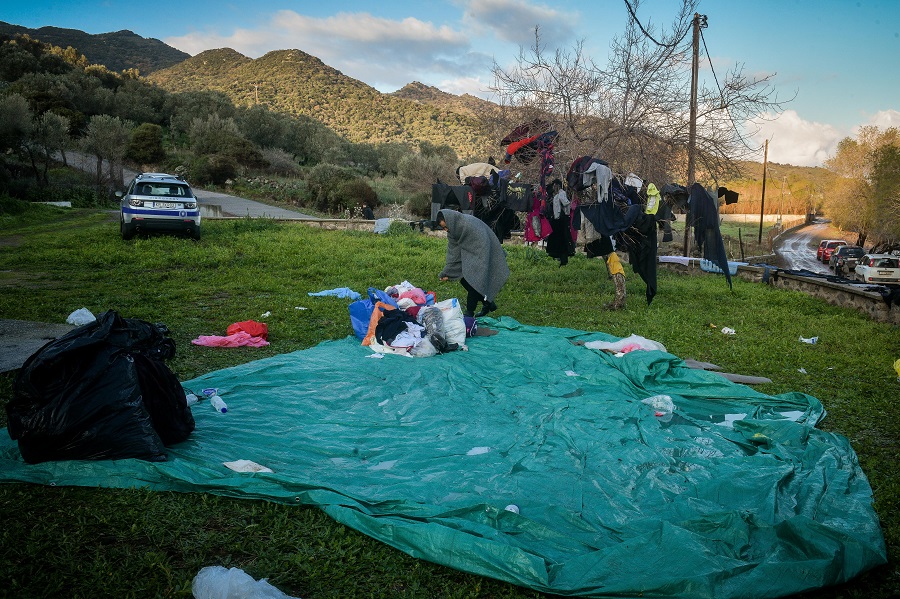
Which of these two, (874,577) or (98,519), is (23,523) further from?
(874,577)

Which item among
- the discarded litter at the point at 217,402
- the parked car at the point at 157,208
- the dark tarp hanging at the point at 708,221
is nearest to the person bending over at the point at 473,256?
the dark tarp hanging at the point at 708,221

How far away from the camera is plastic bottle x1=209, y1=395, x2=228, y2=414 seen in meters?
4.96

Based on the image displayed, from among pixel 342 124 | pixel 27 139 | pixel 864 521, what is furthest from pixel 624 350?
pixel 342 124

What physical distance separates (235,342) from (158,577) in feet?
16.0

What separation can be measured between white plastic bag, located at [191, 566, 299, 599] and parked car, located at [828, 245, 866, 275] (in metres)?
33.7

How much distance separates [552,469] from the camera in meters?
4.07

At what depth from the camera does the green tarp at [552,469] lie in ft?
9.18

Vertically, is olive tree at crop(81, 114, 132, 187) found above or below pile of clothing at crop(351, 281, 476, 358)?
above

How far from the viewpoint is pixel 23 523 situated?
3039 mm

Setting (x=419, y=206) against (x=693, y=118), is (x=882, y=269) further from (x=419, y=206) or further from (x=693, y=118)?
(x=419, y=206)

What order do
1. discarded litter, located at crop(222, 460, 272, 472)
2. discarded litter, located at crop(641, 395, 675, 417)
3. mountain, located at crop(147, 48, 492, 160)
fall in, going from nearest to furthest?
discarded litter, located at crop(222, 460, 272, 472), discarded litter, located at crop(641, 395, 675, 417), mountain, located at crop(147, 48, 492, 160)

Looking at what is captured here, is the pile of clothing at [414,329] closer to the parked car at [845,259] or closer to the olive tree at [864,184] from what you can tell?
the parked car at [845,259]

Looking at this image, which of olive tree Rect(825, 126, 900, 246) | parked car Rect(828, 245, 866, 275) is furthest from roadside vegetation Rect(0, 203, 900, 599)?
olive tree Rect(825, 126, 900, 246)

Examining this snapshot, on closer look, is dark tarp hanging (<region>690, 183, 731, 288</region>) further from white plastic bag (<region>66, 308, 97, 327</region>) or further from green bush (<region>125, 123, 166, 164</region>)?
green bush (<region>125, 123, 166, 164</region>)
